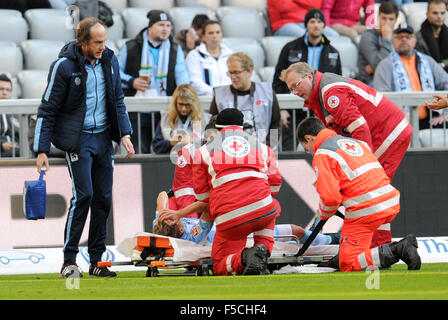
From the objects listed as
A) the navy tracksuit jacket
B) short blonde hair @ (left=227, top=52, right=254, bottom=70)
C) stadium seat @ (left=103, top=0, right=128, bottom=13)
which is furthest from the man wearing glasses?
stadium seat @ (left=103, top=0, right=128, bottom=13)

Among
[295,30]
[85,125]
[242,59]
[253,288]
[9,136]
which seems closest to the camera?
[253,288]

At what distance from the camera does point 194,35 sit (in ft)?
44.2

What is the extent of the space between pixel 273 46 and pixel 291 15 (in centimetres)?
65

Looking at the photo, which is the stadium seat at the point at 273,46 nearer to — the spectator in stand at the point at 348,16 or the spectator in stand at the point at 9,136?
the spectator in stand at the point at 348,16

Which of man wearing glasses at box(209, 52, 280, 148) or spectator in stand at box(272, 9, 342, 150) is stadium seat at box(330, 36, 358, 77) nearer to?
spectator in stand at box(272, 9, 342, 150)

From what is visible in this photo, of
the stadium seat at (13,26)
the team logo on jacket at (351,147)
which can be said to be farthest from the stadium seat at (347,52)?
the team logo on jacket at (351,147)

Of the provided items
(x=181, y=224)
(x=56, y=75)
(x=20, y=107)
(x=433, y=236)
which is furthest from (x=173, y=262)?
(x=433, y=236)

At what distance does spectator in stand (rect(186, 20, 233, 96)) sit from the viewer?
1259 cm

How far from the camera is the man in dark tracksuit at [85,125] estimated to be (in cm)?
877

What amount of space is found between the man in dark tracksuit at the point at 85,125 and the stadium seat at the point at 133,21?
17.8 ft

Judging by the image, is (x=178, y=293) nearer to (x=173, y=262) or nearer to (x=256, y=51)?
(x=173, y=262)

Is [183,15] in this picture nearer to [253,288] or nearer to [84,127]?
[84,127]

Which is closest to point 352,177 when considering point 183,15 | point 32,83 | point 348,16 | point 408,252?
point 408,252

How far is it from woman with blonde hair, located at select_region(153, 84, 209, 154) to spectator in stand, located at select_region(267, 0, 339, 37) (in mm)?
3518
